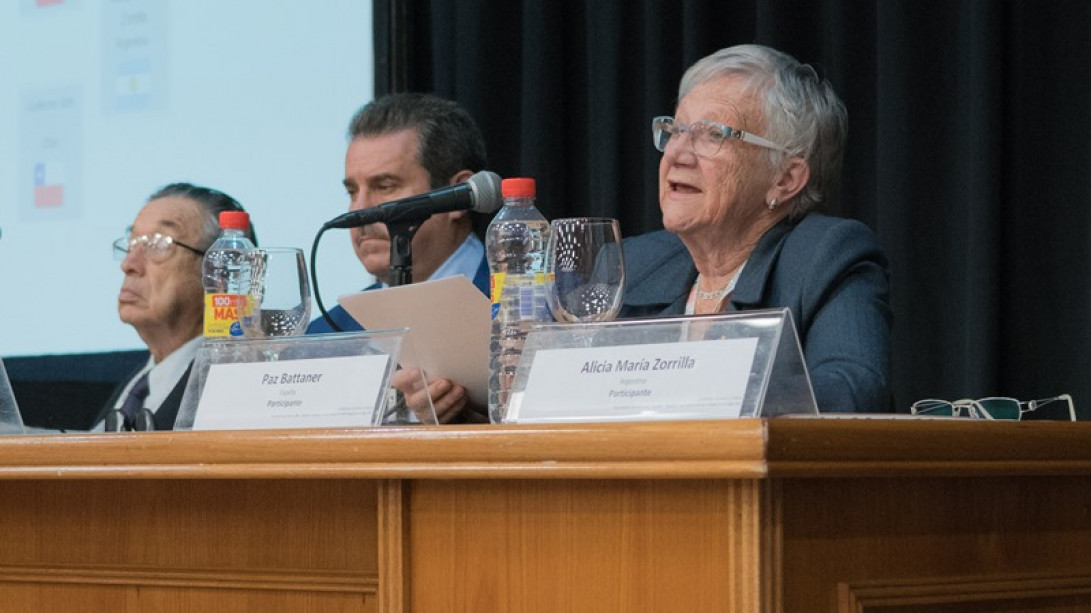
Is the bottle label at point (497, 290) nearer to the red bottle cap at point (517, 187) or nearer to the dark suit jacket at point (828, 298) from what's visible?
the red bottle cap at point (517, 187)

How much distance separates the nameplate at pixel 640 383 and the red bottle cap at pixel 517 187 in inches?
19.2

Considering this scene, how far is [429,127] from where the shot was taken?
2.80 metres

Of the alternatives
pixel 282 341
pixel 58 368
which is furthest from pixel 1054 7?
pixel 58 368

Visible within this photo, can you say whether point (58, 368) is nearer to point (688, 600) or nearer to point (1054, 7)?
point (1054, 7)

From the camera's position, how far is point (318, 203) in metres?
3.33

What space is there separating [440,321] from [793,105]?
74 cm

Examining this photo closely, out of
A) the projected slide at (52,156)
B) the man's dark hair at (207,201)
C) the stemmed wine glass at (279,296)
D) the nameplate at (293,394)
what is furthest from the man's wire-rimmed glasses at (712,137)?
the projected slide at (52,156)

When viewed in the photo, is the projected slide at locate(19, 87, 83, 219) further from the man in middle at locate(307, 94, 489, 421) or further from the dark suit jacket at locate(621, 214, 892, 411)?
the dark suit jacket at locate(621, 214, 892, 411)

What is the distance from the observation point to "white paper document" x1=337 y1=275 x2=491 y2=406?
154cm

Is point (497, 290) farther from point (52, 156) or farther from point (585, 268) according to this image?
point (52, 156)

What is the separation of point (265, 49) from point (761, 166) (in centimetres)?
173

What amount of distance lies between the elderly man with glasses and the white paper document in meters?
1.30

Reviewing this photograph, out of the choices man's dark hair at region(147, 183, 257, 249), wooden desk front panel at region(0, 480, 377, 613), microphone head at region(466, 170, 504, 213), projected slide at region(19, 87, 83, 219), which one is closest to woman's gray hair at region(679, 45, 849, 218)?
microphone head at region(466, 170, 504, 213)

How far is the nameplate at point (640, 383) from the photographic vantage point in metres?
1.00
